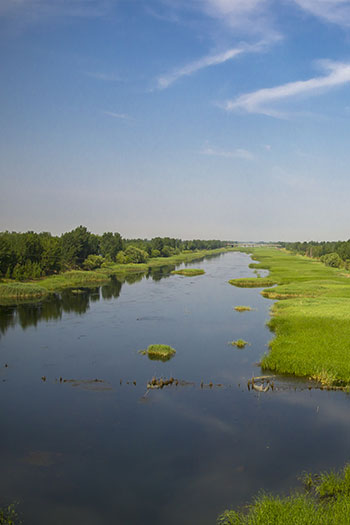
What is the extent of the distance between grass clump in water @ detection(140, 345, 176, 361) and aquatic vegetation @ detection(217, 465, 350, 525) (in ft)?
63.6

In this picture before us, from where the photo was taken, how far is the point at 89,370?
1294 inches

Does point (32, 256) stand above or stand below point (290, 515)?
above

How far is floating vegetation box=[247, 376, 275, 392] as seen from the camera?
92.9ft

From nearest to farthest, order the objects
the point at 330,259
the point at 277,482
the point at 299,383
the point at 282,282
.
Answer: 1. the point at 277,482
2. the point at 299,383
3. the point at 282,282
4. the point at 330,259

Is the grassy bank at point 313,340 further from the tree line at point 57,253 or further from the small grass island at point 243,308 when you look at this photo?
the tree line at point 57,253

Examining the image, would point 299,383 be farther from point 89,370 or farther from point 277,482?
point 89,370

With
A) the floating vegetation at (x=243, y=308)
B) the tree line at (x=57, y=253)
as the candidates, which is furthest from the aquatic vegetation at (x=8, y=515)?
the tree line at (x=57, y=253)

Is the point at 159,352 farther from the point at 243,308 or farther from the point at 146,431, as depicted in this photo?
the point at 243,308

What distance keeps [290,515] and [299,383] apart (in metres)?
15.7

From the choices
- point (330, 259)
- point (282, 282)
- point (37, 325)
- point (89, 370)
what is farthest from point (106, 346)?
point (330, 259)

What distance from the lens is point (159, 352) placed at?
1441 inches

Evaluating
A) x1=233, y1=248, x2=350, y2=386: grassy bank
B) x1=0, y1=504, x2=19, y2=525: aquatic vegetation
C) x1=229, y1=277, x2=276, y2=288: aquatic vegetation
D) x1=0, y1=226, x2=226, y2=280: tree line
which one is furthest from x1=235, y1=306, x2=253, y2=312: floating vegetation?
x1=0, y1=226, x2=226, y2=280: tree line

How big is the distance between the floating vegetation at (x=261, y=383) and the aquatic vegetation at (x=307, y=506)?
32.8 feet

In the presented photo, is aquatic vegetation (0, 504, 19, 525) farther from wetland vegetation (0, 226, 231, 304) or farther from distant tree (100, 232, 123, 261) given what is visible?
distant tree (100, 232, 123, 261)
